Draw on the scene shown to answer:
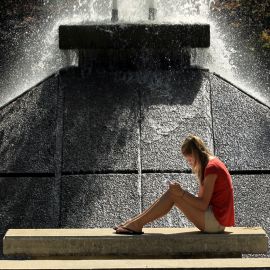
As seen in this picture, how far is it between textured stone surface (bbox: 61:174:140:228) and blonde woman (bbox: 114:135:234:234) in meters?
1.41

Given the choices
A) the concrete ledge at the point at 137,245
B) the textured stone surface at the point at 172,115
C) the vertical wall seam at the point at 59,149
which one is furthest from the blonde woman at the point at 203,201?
the textured stone surface at the point at 172,115

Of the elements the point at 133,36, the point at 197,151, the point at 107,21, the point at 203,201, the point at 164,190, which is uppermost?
the point at 107,21

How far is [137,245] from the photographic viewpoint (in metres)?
6.38

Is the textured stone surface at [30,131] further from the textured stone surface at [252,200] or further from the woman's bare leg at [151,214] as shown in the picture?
the woman's bare leg at [151,214]

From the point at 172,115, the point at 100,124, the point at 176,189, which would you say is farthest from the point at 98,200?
the point at 176,189

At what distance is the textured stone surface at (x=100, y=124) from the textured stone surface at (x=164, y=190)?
277 millimetres

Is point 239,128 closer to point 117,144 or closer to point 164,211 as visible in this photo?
point 117,144

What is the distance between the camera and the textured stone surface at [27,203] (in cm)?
801

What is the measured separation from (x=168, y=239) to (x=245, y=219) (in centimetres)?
186

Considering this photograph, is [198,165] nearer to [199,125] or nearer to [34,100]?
[199,125]

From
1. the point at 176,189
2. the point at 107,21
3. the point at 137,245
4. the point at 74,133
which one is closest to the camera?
the point at 137,245

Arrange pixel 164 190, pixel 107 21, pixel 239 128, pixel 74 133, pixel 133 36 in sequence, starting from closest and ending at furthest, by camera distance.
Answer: pixel 164 190, pixel 74 133, pixel 239 128, pixel 133 36, pixel 107 21

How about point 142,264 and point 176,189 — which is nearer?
point 142,264

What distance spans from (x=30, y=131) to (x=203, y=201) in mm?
2983
